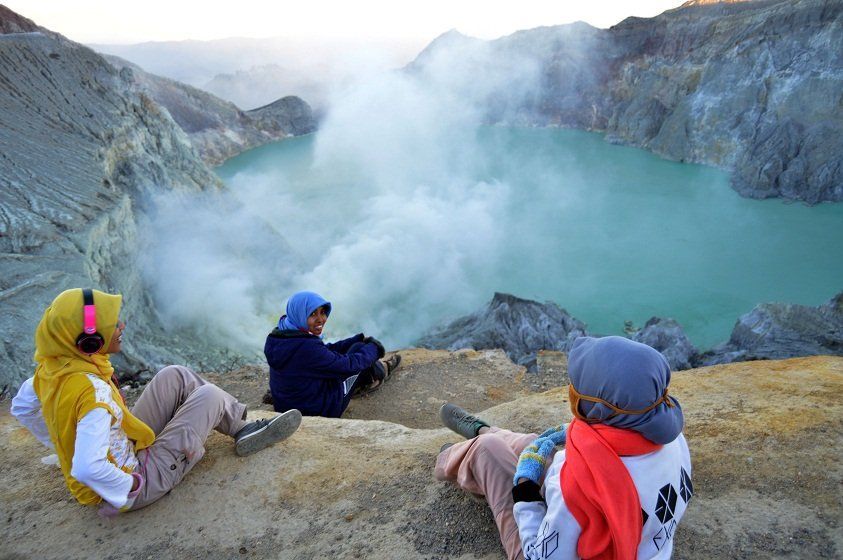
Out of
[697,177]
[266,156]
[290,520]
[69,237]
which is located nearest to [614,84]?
[697,177]

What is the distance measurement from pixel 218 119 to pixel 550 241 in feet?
84.2

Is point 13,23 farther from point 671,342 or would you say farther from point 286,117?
point 286,117

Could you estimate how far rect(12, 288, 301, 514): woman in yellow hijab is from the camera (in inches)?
94.4

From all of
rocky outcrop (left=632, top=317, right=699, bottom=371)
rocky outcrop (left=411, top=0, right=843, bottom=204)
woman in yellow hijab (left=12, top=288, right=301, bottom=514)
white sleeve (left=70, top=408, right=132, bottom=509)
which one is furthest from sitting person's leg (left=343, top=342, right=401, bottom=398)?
rocky outcrop (left=411, top=0, right=843, bottom=204)

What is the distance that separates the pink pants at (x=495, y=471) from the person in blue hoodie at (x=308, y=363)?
162 cm

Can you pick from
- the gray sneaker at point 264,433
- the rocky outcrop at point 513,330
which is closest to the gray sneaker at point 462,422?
the gray sneaker at point 264,433

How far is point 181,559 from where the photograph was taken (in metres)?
2.65

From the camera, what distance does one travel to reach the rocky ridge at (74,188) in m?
5.69

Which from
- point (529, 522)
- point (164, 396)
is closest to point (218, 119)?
point (164, 396)

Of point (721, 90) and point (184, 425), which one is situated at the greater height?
point (184, 425)

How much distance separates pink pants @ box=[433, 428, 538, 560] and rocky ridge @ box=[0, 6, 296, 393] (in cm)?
447

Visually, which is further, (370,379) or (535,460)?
(370,379)

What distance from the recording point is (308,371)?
4172mm

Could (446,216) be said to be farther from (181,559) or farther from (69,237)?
(181,559)
